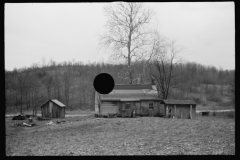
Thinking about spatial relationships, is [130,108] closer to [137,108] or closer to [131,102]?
[131,102]

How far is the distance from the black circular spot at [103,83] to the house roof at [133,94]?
21.6m

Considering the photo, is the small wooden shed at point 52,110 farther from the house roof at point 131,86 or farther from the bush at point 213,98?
the bush at point 213,98

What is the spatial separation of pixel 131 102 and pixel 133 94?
111 cm

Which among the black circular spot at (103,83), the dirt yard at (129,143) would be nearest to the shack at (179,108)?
the dirt yard at (129,143)

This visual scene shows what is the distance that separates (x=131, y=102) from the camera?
2794 centimetres

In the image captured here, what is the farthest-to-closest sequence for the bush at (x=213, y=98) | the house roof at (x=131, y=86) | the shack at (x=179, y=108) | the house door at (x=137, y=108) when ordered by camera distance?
the bush at (x=213, y=98) < the house door at (x=137, y=108) < the house roof at (x=131, y=86) < the shack at (x=179, y=108)

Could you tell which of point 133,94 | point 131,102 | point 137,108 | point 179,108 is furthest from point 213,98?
point 131,102

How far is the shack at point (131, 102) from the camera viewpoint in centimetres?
2738

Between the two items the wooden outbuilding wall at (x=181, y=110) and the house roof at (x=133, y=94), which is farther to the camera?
the house roof at (x=133, y=94)

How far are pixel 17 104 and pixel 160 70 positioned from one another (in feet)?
72.1

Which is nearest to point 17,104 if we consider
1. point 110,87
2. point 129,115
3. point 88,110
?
point 88,110

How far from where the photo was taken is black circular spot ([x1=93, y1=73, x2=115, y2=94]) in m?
5.25
